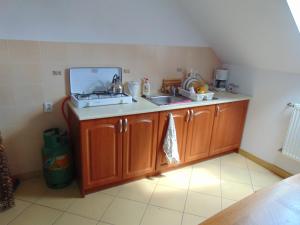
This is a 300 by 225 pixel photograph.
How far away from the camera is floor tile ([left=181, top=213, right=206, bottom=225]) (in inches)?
73.0

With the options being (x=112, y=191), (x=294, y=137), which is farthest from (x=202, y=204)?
(x=294, y=137)

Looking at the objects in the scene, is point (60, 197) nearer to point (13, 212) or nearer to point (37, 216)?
point (37, 216)

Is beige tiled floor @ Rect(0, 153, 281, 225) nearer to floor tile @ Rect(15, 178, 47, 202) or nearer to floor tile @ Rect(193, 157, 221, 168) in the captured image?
floor tile @ Rect(15, 178, 47, 202)

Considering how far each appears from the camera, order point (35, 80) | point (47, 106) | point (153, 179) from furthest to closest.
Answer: point (153, 179)
point (47, 106)
point (35, 80)

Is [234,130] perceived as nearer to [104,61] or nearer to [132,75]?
[132,75]

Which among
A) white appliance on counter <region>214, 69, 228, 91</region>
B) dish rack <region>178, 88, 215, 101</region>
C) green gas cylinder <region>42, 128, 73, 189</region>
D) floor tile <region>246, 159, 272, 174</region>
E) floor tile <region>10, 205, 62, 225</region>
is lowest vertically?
floor tile <region>10, 205, 62, 225</region>

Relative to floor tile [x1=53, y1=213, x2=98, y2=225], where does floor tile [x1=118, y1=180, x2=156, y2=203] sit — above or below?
above

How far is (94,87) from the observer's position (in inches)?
91.6

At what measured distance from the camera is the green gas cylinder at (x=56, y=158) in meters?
2.05

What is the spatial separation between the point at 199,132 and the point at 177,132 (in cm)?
32

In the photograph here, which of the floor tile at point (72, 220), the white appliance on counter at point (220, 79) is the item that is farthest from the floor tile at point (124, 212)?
the white appliance on counter at point (220, 79)

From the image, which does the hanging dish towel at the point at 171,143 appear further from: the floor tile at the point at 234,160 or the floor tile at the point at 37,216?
the floor tile at the point at 37,216

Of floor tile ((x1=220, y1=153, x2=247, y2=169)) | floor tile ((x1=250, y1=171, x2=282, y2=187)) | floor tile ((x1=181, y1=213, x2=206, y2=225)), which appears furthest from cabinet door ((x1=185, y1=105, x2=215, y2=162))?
floor tile ((x1=181, y1=213, x2=206, y2=225))

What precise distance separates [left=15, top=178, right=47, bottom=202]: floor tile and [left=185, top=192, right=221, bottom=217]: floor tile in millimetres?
1351
